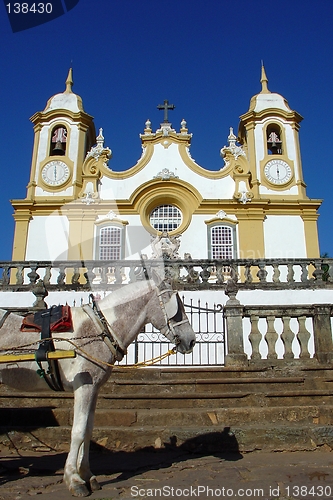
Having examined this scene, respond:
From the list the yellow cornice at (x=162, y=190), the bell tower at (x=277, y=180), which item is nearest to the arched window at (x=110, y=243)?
the yellow cornice at (x=162, y=190)

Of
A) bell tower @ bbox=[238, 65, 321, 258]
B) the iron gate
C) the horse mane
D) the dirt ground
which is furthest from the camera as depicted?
bell tower @ bbox=[238, 65, 321, 258]

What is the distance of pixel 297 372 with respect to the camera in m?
7.24

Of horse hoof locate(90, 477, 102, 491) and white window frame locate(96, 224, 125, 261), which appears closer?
horse hoof locate(90, 477, 102, 491)

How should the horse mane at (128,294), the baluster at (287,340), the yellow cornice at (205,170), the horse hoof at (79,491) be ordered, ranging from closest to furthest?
the horse hoof at (79,491) < the horse mane at (128,294) < the baluster at (287,340) < the yellow cornice at (205,170)

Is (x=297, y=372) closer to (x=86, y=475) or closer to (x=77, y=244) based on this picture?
(x=86, y=475)

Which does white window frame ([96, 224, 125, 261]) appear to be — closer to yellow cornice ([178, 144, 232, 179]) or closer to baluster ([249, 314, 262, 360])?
yellow cornice ([178, 144, 232, 179])

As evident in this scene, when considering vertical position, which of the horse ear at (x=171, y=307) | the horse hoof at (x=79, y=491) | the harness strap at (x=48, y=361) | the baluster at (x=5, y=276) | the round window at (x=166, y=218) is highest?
the round window at (x=166, y=218)

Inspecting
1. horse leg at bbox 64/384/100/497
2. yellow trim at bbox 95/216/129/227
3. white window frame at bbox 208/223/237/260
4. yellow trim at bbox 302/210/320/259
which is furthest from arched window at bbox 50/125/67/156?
horse leg at bbox 64/384/100/497

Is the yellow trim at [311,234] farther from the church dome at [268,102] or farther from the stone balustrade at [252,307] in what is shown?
the church dome at [268,102]

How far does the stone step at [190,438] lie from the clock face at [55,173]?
56.1 ft

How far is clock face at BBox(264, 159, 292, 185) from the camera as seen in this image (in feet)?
70.4

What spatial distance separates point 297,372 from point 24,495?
15.7 feet

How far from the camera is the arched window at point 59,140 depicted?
2255cm

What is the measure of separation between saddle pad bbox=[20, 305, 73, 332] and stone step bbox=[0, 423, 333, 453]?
202cm
